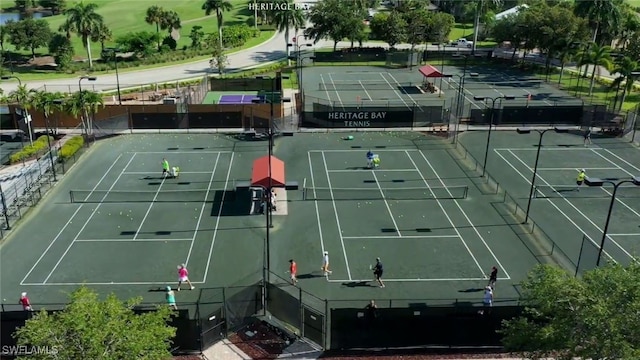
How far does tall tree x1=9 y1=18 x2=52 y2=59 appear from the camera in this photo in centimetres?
7575

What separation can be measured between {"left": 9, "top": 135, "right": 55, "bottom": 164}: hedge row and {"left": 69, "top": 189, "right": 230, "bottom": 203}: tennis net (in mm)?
7967

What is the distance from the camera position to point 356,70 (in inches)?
2783

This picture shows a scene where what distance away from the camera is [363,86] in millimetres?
61344

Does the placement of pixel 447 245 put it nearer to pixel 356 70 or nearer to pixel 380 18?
pixel 356 70

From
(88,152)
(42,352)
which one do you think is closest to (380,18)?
(88,152)

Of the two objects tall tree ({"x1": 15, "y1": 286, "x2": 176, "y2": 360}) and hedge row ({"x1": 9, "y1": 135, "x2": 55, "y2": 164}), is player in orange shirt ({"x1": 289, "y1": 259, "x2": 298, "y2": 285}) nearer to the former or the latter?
tall tree ({"x1": 15, "y1": 286, "x2": 176, "y2": 360})

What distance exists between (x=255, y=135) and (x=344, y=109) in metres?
8.18

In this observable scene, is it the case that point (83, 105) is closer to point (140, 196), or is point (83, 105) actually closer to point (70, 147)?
point (70, 147)

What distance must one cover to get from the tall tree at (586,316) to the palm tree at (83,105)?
36.0m

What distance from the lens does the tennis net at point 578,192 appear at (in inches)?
1320

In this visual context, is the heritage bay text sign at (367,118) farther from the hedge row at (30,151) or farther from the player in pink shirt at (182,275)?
the player in pink shirt at (182,275)

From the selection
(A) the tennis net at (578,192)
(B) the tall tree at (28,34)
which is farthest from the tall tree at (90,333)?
(B) the tall tree at (28,34)

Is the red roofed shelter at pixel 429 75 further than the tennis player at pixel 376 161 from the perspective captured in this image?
Yes

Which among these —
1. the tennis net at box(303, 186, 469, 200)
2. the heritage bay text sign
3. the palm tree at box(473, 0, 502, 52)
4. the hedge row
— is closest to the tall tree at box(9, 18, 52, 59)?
the hedge row
